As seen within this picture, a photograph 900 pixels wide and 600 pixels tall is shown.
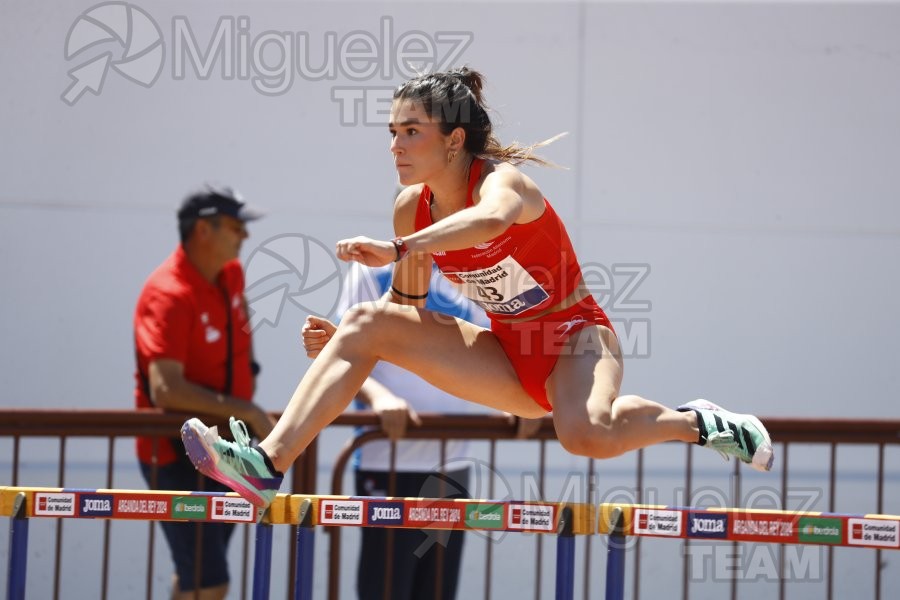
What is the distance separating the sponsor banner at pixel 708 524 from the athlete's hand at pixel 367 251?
1275mm

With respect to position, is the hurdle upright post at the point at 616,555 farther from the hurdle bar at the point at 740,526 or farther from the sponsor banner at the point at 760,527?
the sponsor banner at the point at 760,527

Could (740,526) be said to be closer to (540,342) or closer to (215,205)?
(540,342)

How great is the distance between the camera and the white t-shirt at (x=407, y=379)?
4.60m

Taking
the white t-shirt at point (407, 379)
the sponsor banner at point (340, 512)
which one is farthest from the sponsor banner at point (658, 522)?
the white t-shirt at point (407, 379)

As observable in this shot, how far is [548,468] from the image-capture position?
215 inches

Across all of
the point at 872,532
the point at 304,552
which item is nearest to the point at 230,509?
the point at 304,552

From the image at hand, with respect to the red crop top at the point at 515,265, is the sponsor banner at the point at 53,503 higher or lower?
lower

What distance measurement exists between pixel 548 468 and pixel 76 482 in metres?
2.17

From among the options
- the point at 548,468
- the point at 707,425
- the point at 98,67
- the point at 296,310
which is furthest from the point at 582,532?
the point at 98,67

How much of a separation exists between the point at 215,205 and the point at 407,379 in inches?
44.1

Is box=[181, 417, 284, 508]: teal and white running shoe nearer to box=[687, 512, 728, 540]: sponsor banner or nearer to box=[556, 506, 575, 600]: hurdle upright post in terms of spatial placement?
box=[556, 506, 575, 600]: hurdle upright post

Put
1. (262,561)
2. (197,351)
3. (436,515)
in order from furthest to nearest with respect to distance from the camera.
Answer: (197,351), (262,561), (436,515)

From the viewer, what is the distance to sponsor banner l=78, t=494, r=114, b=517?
3.62 m

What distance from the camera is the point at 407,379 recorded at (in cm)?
479
